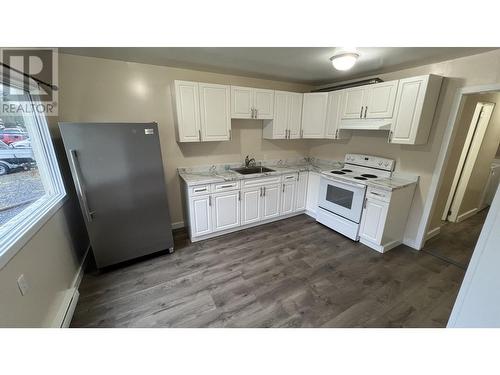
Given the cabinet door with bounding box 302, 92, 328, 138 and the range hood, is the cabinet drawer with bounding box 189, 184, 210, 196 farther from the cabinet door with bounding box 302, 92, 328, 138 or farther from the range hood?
the range hood

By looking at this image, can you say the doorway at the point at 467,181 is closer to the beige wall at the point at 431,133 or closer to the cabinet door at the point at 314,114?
the beige wall at the point at 431,133

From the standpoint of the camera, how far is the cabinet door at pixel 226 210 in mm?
2688

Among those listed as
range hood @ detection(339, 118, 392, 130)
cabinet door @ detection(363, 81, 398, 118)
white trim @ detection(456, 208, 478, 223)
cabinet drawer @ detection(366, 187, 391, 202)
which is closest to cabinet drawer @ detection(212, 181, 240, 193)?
cabinet drawer @ detection(366, 187, 391, 202)

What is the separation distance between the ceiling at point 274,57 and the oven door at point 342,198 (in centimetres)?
147

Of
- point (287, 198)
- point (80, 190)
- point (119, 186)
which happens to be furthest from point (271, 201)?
point (80, 190)

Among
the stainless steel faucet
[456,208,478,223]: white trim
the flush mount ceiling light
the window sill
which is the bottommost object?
[456,208,478,223]: white trim

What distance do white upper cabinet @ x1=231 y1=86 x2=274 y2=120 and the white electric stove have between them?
1.33 meters

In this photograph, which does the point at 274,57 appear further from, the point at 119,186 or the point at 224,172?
the point at 119,186

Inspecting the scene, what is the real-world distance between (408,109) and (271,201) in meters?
2.05

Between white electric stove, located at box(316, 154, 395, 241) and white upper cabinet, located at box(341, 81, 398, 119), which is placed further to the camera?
white electric stove, located at box(316, 154, 395, 241)

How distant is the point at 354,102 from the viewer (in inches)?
109

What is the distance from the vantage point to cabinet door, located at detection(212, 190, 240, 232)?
106 inches
